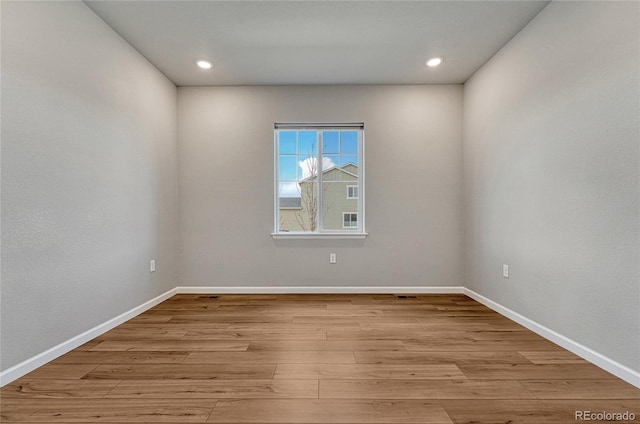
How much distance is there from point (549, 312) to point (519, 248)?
21.0 inches

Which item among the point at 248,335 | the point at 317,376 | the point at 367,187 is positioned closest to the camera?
the point at 317,376

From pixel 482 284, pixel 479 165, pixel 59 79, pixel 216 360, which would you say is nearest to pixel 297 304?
pixel 216 360

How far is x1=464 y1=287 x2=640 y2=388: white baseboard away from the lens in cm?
157

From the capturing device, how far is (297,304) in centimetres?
299

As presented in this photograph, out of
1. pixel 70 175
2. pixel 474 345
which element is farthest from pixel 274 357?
pixel 70 175

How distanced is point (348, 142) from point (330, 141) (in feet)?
0.71

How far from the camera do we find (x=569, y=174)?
6.35 ft

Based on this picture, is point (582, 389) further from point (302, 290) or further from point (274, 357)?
point (302, 290)

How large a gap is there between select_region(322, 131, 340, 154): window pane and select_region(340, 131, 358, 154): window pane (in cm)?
5

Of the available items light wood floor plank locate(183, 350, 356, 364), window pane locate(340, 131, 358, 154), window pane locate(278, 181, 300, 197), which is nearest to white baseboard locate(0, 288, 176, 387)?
light wood floor plank locate(183, 350, 356, 364)

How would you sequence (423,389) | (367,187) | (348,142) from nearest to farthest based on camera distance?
(423,389)
(367,187)
(348,142)

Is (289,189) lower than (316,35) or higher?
lower

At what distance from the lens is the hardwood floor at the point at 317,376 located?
4.41ft

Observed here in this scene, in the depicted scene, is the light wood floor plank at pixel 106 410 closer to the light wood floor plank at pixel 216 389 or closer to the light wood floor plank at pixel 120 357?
the light wood floor plank at pixel 216 389
